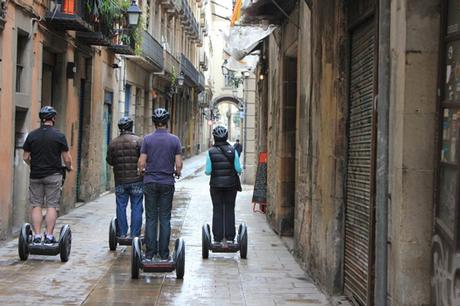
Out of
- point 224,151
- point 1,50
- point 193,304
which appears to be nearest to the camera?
point 193,304

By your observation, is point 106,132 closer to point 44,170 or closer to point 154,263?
point 44,170

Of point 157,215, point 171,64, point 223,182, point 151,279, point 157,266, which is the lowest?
point 151,279

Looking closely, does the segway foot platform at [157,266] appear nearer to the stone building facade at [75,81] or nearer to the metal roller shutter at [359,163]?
the metal roller shutter at [359,163]

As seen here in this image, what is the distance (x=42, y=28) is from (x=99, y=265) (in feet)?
17.1

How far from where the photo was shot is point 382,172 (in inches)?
172

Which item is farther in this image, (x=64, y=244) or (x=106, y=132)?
(x=106, y=132)

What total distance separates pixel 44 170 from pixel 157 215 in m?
1.60

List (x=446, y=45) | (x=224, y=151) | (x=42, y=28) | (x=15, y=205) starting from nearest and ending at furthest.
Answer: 1. (x=446, y=45)
2. (x=224, y=151)
3. (x=15, y=205)
4. (x=42, y=28)

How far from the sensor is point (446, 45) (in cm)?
450

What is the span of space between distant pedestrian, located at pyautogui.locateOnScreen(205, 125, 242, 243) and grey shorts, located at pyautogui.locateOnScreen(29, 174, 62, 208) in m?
1.99

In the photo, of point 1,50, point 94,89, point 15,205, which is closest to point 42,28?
point 1,50

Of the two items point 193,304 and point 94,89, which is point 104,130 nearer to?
point 94,89

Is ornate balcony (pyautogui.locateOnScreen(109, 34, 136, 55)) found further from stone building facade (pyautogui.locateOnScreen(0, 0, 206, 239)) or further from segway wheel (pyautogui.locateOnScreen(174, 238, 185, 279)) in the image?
segway wheel (pyautogui.locateOnScreen(174, 238, 185, 279))

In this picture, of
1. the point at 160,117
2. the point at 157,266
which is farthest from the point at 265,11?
the point at 157,266
